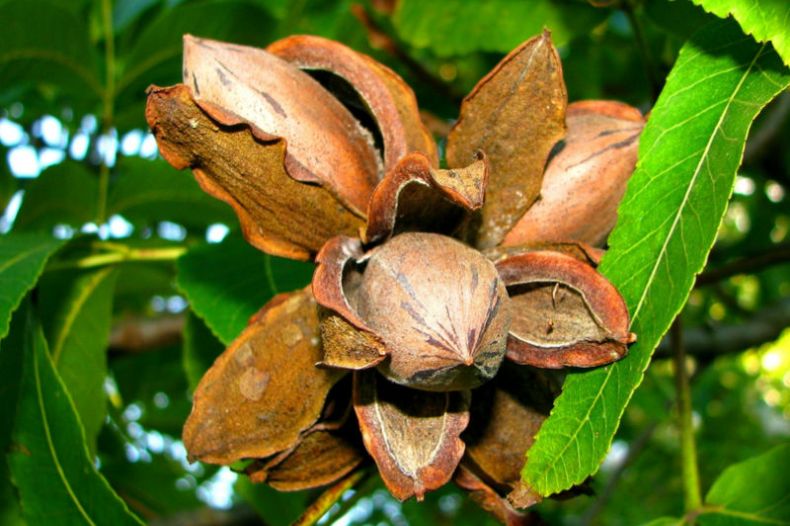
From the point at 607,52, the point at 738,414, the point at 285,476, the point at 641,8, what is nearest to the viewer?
the point at 285,476

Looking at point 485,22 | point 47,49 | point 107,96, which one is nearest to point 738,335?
point 485,22

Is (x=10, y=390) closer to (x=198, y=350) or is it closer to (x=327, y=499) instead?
(x=198, y=350)

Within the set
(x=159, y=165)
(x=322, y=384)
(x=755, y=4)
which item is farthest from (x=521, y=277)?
(x=159, y=165)

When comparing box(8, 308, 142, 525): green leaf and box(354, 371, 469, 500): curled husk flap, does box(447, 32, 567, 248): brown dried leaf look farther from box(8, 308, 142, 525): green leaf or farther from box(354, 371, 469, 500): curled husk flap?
box(8, 308, 142, 525): green leaf

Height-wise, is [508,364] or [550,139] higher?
[550,139]

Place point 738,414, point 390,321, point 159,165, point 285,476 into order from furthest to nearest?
point 738,414 < point 159,165 < point 285,476 < point 390,321

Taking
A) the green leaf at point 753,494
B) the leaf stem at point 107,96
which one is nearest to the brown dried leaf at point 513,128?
the green leaf at point 753,494

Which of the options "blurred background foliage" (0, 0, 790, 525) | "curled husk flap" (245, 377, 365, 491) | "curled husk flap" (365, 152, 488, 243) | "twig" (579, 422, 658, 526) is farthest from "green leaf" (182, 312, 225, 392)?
"twig" (579, 422, 658, 526)

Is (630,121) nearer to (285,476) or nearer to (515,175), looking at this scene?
(515,175)
